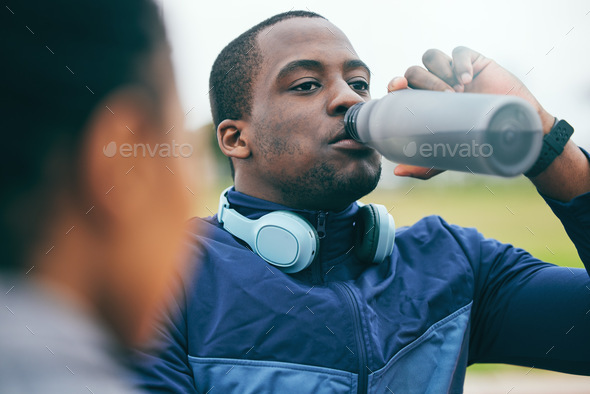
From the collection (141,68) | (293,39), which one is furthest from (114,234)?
(293,39)

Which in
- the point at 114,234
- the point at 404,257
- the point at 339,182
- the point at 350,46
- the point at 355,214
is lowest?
the point at 404,257

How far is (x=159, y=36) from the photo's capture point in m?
0.46

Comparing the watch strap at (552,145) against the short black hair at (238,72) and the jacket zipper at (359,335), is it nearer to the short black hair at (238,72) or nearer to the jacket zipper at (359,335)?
the jacket zipper at (359,335)

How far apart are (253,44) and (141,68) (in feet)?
2.69

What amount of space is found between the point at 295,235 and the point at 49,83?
608 millimetres

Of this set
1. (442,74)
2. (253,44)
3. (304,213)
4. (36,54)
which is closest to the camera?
(36,54)

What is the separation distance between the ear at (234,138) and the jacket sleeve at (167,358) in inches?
15.5

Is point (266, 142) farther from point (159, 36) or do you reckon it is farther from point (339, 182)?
point (159, 36)

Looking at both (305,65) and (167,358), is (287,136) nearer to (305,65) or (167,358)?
(305,65)

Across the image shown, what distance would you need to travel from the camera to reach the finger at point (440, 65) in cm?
100

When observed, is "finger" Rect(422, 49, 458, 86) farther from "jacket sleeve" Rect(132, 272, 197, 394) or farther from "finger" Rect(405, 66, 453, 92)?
"jacket sleeve" Rect(132, 272, 197, 394)

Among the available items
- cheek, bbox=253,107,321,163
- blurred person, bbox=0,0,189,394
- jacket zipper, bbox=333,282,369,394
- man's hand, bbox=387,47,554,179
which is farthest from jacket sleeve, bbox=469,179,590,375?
blurred person, bbox=0,0,189,394

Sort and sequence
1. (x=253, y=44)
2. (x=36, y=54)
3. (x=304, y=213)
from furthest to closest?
(x=253, y=44) → (x=304, y=213) → (x=36, y=54)

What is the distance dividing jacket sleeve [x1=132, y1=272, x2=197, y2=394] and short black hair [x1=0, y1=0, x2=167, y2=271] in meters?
0.41
